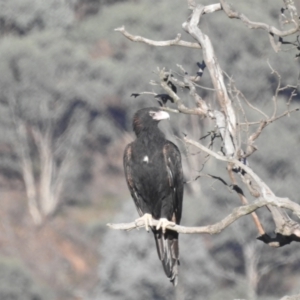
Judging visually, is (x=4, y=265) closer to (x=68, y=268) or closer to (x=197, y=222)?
(x=68, y=268)

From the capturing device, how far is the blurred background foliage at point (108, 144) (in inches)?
1195

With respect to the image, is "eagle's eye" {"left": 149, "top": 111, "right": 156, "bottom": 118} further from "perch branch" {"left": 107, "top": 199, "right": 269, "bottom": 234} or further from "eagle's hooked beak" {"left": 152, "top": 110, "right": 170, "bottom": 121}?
"perch branch" {"left": 107, "top": 199, "right": 269, "bottom": 234}

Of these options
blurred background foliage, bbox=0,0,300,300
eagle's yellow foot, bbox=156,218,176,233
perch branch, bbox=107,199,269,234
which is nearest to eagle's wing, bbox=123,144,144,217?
eagle's yellow foot, bbox=156,218,176,233

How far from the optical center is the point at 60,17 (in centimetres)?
3988

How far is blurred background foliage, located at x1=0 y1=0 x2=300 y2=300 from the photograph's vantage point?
30359 millimetres

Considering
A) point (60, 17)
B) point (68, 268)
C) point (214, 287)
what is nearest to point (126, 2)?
point (60, 17)

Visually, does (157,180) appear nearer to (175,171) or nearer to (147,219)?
(175,171)

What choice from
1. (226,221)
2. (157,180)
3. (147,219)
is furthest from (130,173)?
(226,221)

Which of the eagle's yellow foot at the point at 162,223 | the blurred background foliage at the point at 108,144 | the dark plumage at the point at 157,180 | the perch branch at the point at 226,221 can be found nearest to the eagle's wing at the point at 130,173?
the dark plumage at the point at 157,180

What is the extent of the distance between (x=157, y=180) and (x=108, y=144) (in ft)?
94.8

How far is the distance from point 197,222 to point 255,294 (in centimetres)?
344

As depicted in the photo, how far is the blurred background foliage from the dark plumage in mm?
19082

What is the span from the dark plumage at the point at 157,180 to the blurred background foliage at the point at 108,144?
19.1m

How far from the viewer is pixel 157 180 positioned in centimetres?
968
